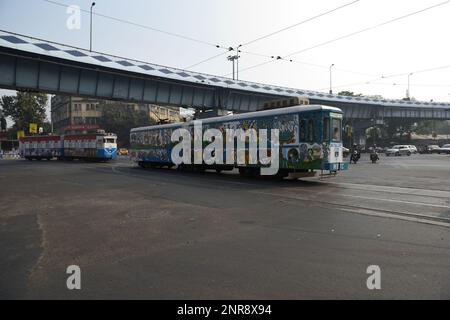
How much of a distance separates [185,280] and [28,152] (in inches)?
2267

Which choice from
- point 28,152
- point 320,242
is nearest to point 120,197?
point 320,242

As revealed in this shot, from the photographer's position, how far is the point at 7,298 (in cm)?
420

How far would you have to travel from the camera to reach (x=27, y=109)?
86812mm

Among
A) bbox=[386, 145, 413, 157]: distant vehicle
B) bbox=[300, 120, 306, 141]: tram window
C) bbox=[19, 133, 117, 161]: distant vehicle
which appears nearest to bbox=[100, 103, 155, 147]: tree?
bbox=[19, 133, 117, 161]: distant vehicle

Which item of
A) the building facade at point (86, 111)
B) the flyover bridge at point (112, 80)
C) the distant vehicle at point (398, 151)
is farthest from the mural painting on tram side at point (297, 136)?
the building facade at point (86, 111)

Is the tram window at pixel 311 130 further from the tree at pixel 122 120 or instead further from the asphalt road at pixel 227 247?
the tree at pixel 122 120

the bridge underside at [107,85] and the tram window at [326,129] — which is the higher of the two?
the bridge underside at [107,85]

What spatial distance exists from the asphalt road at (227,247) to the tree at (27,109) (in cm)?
8639

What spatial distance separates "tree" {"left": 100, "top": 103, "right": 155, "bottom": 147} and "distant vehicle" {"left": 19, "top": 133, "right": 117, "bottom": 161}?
1077 inches

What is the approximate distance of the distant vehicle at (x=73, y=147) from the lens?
135ft

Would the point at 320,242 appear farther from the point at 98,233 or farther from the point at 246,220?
the point at 98,233

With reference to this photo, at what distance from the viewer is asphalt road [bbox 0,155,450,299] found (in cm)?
446

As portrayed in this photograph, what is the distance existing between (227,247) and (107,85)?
31.5 m

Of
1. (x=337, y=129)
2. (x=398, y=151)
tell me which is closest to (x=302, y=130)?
(x=337, y=129)
